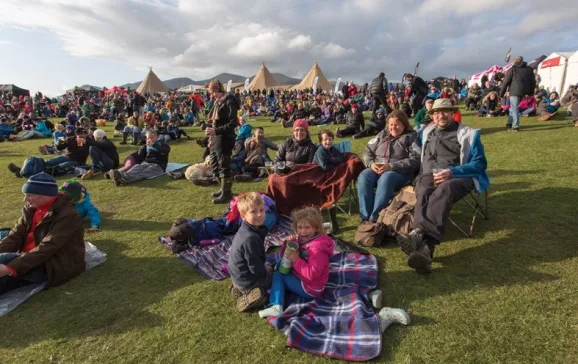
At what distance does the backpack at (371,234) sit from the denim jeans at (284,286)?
4.76 feet

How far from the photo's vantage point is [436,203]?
3.97 meters

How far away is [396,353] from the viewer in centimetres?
266

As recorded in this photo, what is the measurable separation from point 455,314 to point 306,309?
4.41ft

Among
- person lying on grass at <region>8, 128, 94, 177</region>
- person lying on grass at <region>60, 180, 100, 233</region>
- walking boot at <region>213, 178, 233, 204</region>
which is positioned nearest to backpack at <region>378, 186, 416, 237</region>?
walking boot at <region>213, 178, 233, 204</region>

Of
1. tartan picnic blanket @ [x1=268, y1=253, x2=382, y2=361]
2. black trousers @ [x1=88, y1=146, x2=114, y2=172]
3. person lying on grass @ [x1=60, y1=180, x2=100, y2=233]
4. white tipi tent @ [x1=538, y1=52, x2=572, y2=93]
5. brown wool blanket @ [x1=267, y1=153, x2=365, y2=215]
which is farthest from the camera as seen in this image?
white tipi tent @ [x1=538, y1=52, x2=572, y2=93]

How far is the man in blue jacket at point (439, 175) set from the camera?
377 centimetres

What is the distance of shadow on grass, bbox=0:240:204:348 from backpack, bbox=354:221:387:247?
215 cm

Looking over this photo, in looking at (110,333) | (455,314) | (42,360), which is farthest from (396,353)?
(42,360)

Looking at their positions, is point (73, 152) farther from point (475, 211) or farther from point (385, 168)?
point (475, 211)

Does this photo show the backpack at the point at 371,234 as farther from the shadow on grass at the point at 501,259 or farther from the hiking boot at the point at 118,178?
the hiking boot at the point at 118,178

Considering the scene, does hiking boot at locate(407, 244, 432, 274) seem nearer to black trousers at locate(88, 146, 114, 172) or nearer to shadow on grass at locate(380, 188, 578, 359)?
shadow on grass at locate(380, 188, 578, 359)

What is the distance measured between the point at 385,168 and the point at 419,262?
1803mm

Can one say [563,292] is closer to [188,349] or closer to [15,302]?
[188,349]

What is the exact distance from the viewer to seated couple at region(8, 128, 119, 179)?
9.17m
